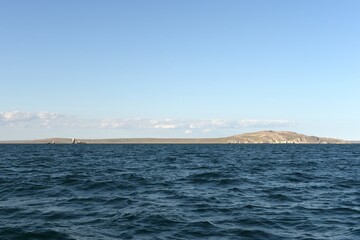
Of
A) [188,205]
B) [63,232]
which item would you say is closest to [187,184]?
[188,205]

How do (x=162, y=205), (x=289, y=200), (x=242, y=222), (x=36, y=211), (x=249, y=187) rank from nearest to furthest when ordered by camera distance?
(x=242, y=222) < (x=36, y=211) < (x=162, y=205) < (x=289, y=200) < (x=249, y=187)

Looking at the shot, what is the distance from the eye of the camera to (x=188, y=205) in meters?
22.6

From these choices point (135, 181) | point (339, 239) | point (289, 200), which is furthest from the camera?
point (135, 181)

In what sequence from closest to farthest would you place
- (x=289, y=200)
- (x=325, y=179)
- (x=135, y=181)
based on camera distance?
(x=289, y=200) < (x=135, y=181) < (x=325, y=179)

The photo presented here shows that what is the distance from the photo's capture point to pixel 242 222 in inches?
725

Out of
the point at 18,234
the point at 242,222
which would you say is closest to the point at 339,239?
the point at 242,222

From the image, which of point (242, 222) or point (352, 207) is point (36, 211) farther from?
point (352, 207)

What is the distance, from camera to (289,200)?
979 inches

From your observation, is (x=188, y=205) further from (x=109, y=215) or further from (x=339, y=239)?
(x=339, y=239)

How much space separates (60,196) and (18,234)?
31.9 feet

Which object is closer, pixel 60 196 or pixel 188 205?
pixel 188 205

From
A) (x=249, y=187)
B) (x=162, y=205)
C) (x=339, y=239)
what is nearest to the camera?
(x=339, y=239)

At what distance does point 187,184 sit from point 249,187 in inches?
210

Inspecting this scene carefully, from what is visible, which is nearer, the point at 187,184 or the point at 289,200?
the point at 289,200
